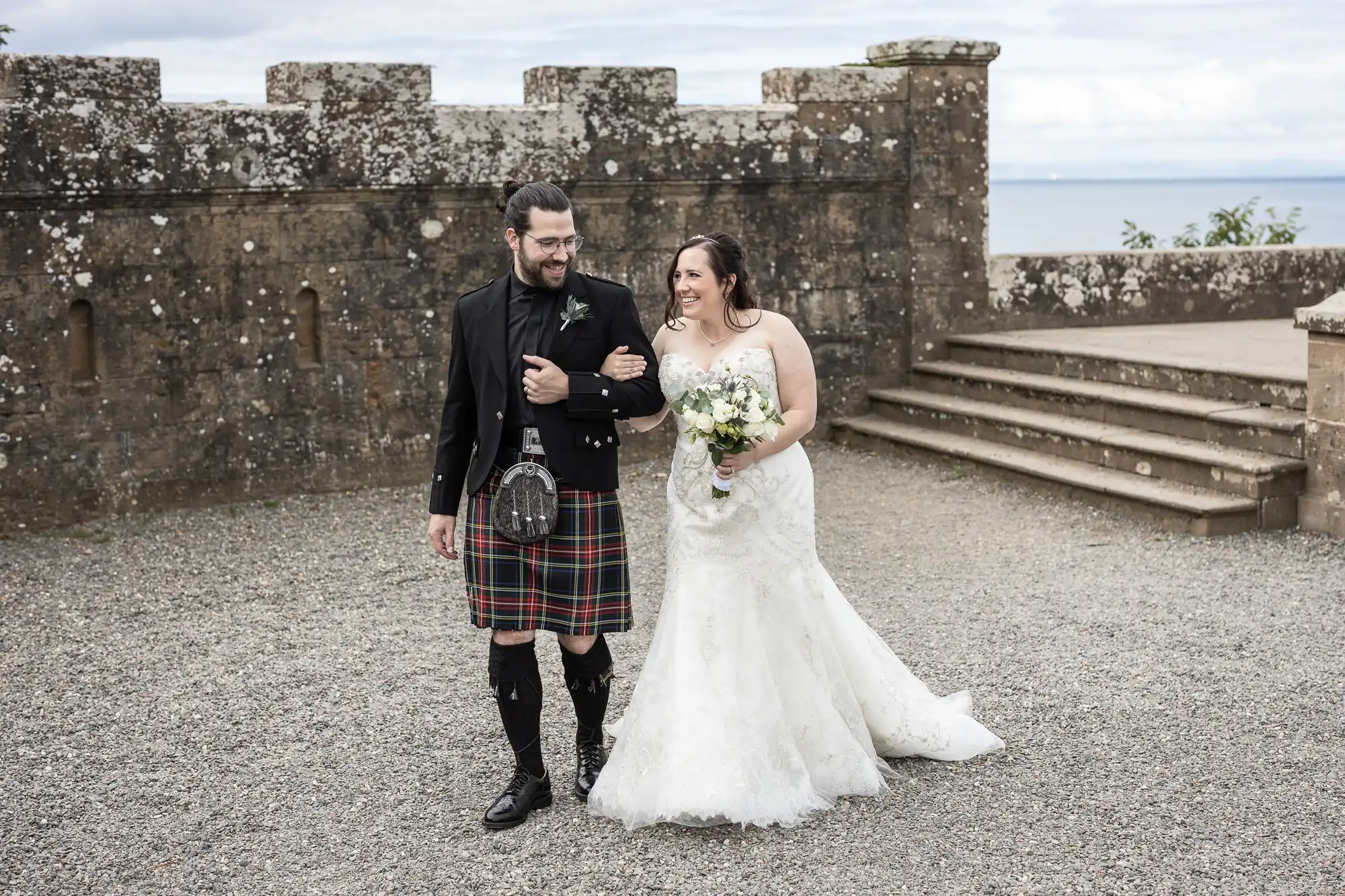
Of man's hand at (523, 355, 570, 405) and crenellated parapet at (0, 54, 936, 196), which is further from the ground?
crenellated parapet at (0, 54, 936, 196)

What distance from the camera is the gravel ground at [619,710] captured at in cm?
379

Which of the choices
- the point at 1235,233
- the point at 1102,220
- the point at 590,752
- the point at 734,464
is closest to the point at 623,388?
the point at 734,464

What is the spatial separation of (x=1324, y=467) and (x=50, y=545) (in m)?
6.87

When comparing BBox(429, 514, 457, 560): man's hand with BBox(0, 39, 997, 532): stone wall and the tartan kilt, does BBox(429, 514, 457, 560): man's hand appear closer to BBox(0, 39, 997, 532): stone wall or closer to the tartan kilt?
the tartan kilt

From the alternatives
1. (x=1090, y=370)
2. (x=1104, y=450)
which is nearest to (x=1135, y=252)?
(x=1090, y=370)

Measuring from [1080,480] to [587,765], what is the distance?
4691 millimetres

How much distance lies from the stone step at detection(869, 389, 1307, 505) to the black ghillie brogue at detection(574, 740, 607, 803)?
14.6 feet

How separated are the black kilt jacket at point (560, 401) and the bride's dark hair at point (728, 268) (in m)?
0.26

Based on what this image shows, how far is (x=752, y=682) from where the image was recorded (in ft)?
13.6

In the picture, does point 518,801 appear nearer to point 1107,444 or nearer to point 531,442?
point 531,442

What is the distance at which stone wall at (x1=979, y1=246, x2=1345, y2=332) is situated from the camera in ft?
35.5

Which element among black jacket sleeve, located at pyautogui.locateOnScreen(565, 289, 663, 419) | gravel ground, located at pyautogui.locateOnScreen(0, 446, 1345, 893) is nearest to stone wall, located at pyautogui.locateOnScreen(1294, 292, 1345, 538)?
gravel ground, located at pyautogui.locateOnScreen(0, 446, 1345, 893)

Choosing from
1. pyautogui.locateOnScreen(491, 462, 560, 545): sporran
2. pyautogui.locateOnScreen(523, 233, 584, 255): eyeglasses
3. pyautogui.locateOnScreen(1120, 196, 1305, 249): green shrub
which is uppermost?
pyautogui.locateOnScreen(1120, 196, 1305, 249): green shrub

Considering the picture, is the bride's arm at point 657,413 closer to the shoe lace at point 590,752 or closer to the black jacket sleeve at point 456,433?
the black jacket sleeve at point 456,433
